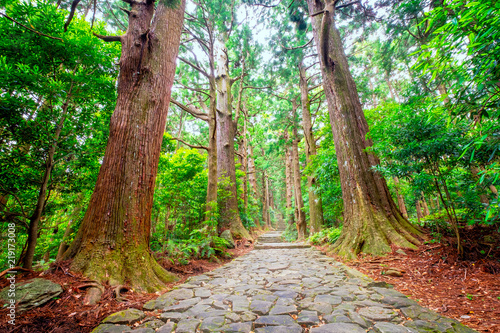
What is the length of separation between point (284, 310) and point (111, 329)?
157 centimetres

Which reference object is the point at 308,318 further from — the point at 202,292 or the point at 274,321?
the point at 202,292

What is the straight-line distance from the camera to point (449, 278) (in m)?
2.73

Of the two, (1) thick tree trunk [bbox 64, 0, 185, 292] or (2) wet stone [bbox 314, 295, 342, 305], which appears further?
(1) thick tree trunk [bbox 64, 0, 185, 292]

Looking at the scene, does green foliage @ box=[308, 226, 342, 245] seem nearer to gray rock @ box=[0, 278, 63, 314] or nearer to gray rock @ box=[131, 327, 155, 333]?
gray rock @ box=[131, 327, 155, 333]

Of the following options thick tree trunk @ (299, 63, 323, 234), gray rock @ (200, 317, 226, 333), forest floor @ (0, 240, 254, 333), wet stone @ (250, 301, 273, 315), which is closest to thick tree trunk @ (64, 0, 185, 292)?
forest floor @ (0, 240, 254, 333)

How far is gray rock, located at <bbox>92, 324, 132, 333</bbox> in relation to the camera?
1.63 meters

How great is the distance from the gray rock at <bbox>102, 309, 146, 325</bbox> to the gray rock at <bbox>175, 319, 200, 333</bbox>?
1.36 feet

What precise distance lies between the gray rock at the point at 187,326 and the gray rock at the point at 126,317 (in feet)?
1.36

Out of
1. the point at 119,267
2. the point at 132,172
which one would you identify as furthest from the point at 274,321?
the point at 132,172

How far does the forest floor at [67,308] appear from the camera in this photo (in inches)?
62.1

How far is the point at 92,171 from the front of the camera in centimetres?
362

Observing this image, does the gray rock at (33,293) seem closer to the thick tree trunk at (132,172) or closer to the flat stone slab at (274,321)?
the thick tree trunk at (132,172)

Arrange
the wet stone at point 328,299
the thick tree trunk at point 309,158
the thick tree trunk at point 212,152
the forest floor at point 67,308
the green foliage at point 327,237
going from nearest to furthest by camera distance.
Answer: the forest floor at point 67,308, the wet stone at point 328,299, the thick tree trunk at point 212,152, the green foliage at point 327,237, the thick tree trunk at point 309,158

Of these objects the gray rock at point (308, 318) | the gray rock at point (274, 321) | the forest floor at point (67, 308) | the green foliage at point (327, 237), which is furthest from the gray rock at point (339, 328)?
the green foliage at point (327, 237)
